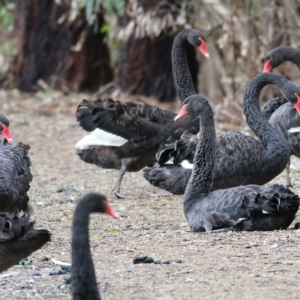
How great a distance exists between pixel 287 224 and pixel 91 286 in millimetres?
2614

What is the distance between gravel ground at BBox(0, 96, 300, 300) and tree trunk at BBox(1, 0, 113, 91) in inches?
346

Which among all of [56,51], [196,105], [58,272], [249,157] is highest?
[196,105]

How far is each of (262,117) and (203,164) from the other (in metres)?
1.38

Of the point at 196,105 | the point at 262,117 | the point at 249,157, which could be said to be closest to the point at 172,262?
the point at 196,105

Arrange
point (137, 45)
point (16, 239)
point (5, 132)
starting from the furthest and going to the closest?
point (137, 45) → point (5, 132) → point (16, 239)

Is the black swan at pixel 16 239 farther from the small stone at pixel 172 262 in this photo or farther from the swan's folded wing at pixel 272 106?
the swan's folded wing at pixel 272 106

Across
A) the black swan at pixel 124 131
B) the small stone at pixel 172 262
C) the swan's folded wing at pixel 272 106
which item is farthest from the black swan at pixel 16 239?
the swan's folded wing at pixel 272 106

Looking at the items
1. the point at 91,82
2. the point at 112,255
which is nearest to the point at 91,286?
the point at 112,255

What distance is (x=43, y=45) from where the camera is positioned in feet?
60.9

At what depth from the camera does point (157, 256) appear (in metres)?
5.91

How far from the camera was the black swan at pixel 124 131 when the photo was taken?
935 centimetres

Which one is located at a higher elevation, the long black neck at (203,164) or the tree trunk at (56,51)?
the long black neck at (203,164)

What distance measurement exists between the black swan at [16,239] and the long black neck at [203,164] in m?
1.93

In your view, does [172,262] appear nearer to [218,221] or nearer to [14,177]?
Result: [218,221]
